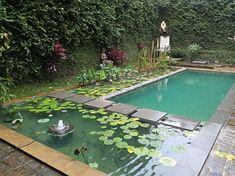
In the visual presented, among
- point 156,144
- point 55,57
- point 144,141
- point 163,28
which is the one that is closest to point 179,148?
point 156,144

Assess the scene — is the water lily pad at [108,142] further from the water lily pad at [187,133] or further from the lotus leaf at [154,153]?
the water lily pad at [187,133]

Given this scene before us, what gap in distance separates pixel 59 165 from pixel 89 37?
5239 millimetres

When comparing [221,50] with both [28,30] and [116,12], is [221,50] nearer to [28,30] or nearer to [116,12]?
[116,12]

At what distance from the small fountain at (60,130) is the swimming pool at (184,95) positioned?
1.93 m

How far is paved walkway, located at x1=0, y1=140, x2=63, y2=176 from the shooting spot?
214 cm

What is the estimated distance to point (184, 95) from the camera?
596 centimetres

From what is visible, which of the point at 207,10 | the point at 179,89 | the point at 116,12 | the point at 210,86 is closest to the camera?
the point at 179,89

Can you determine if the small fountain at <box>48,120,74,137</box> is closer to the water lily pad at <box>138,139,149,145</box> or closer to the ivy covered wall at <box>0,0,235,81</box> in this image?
the water lily pad at <box>138,139,149,145</box>

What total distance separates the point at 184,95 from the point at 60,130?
3952mm

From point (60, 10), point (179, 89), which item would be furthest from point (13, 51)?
point (179, 89)

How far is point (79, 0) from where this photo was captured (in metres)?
6.05

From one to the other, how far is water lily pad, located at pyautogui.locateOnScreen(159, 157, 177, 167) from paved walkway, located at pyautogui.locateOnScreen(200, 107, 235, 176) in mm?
307

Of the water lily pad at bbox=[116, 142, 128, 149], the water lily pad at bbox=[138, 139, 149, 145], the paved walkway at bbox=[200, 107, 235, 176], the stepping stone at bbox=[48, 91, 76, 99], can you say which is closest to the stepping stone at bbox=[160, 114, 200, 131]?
the paved walkway at bbox=[200, 107, 235, 176]

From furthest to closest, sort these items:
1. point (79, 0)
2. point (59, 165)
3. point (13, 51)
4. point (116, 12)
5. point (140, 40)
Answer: point (140, 40)
point (116, 12)
point (79, 0)
point (13, 51)
point (59, 165)
